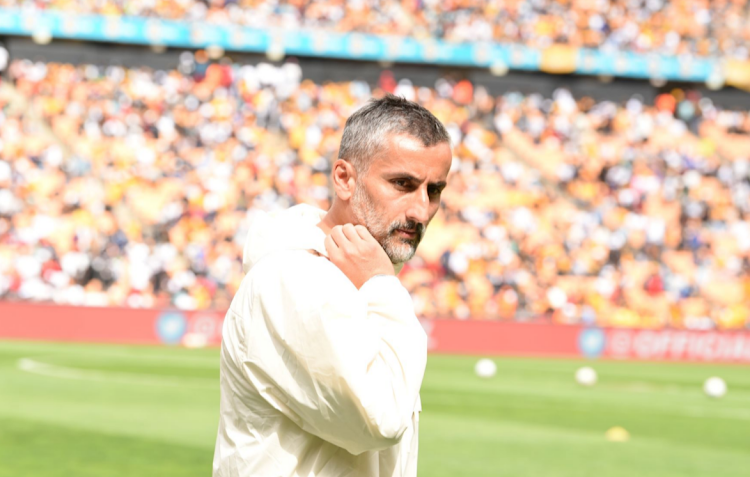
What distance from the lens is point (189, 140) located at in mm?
Result: 28656

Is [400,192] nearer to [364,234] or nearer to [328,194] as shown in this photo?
[364,234]

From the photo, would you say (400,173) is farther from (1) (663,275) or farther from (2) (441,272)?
(1) (663,275)

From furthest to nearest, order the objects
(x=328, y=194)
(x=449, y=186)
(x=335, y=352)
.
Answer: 1. (x=449, y=186)
2. (x=328, y=194)
3. (x=335, y=352)

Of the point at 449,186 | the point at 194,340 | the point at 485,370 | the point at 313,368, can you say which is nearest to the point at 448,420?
the point at 485,370

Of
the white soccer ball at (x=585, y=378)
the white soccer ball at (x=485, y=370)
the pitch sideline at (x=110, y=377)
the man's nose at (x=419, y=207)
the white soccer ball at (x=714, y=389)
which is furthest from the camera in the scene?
the white soccer ball at (x=485, y=370)

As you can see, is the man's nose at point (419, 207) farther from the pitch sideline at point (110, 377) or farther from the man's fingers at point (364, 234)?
the pitch sideline at point (110, 377)

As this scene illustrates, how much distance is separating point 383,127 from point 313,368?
617 mm

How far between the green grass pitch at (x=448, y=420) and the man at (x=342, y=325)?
6.45 metres

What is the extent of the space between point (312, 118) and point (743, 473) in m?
22.6

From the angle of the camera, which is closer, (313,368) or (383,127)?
(313,368)

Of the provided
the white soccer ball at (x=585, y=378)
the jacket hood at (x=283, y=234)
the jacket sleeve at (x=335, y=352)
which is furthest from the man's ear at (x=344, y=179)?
the white soccer ball at (x=585, y=378)

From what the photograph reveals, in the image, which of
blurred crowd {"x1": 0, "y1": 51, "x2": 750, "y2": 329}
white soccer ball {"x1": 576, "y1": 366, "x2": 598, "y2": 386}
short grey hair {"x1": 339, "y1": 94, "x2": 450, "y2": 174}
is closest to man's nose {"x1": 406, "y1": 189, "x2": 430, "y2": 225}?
short grey hair {"x1": 339, "y1": 94, "x2": 450, "y2": 174}

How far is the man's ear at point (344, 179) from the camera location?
101 inches

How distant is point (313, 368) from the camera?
2240mm
